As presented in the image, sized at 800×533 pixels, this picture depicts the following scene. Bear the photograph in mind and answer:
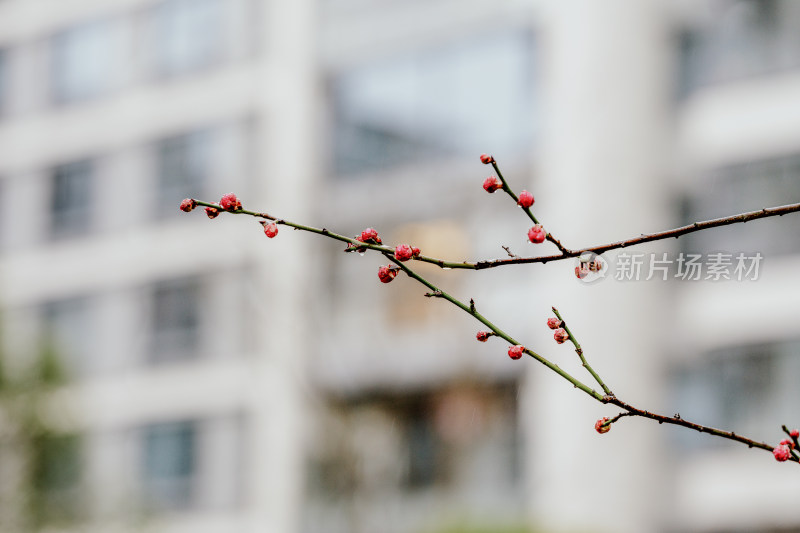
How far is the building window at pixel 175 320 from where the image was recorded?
930 inches

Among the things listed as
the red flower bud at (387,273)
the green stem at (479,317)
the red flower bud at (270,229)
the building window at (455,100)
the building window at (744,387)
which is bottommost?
the green stem at (479,317)

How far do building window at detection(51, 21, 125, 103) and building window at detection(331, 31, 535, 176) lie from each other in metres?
7.30

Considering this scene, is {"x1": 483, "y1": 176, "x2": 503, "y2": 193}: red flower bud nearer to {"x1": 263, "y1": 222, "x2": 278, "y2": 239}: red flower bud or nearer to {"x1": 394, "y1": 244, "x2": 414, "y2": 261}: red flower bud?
{"x1": 394, "y1": 244, "x2": 414, "y2": 261}: red flower bud

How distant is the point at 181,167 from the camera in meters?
24.2

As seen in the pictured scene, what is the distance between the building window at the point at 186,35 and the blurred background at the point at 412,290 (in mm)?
46

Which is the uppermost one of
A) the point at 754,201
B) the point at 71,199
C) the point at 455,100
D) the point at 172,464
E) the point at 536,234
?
the point at 71,199

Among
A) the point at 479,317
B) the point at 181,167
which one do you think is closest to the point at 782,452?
the point at 479,317

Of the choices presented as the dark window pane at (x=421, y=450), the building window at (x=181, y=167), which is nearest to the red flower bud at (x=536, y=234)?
the dark window pane at (x=421, y=450)

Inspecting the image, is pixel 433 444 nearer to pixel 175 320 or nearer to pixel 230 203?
pixel 175 320

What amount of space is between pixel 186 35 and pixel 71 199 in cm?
406

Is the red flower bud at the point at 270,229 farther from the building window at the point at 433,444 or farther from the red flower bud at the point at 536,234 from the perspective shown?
the building window at the point at 433,444

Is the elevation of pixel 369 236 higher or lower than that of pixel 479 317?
higher

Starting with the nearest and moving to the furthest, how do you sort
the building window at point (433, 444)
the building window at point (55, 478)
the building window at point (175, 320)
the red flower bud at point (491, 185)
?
the red flower bud at point (491, 185), the building window at point (55, 478), the building window at point (433, 444), the building window at point (175, 320)

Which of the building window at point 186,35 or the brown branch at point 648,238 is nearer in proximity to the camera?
the brown branch at point 648,238
